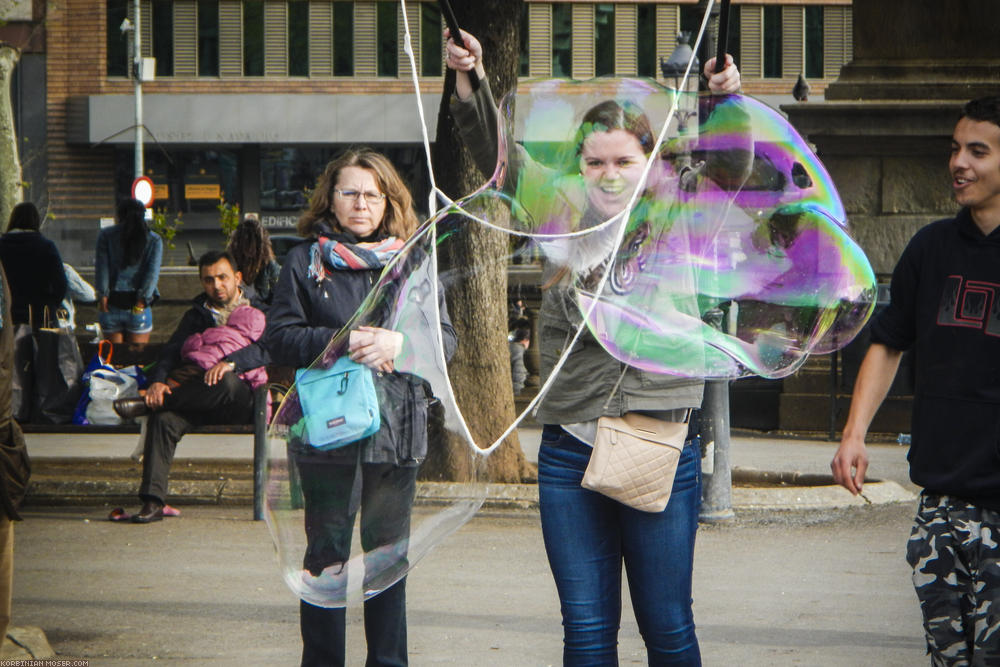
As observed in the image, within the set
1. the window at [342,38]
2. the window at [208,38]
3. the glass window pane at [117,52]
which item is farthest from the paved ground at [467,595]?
the glass window pane at [117,52]

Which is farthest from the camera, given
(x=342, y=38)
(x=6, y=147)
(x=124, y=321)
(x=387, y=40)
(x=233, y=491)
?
(x=342, y=38)

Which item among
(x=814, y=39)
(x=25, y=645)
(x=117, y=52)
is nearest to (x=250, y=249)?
(x=25, y=645)

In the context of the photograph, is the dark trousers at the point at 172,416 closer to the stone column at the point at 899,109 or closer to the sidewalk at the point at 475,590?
the sidewalk at the point at 475,590

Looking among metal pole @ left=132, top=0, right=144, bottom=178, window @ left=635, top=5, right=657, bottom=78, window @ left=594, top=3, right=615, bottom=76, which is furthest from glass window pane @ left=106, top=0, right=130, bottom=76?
window @ left=635, top=5, right=657, bottom=78

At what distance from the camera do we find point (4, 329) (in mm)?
4293

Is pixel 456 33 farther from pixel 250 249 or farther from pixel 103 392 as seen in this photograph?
pixel 250 249

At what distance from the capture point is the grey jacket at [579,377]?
11.1 ft

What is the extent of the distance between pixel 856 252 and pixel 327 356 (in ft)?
5.53

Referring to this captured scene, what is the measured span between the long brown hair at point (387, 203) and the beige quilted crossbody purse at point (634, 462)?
4.12 ft

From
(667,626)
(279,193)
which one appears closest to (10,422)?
(667,626)

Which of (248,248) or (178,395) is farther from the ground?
(248,248)

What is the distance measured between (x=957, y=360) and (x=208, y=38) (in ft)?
128

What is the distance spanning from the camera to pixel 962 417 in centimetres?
343

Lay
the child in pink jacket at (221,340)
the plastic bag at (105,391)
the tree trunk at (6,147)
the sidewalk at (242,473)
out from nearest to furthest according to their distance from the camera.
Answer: the child in pink jacket at (221,340) → the sidewalk at (242,473) → the plastic bag at (105,391) → the tree trunk at (6,147)
